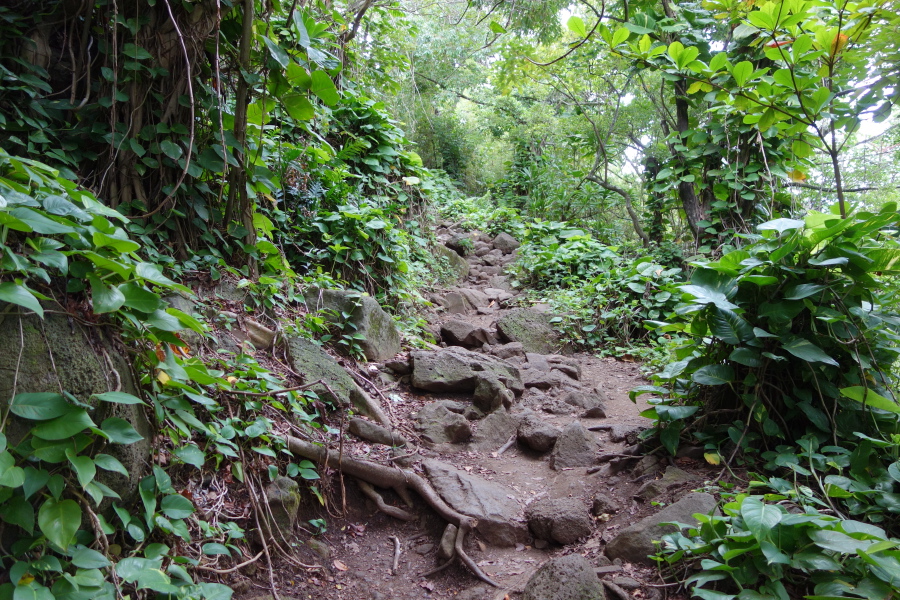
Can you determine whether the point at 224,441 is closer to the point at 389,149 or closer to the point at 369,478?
the point at 369,478

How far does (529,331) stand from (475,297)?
1.60 meters

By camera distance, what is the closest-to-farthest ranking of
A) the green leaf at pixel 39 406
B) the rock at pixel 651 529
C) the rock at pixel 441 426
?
the green leaf at pixel 39 406, the rock at pixel 651 529, the rock at pixel 441 426

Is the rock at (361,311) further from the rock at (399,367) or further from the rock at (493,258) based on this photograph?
the rock at (493,258)

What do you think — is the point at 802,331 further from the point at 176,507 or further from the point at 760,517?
the point at 176,507

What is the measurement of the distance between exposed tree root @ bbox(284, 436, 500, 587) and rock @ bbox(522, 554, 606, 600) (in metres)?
0.46

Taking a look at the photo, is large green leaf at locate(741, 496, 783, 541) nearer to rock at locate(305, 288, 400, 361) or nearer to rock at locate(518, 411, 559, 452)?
rock at locate(518, 411, 559, 452)

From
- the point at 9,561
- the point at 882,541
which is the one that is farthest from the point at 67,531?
the point at 882,541

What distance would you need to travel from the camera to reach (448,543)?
2.81 meters

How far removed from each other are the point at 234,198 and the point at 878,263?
362cm

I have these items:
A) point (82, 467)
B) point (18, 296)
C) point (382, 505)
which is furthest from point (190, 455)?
point (382, 505)

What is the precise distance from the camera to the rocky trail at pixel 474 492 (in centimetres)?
247

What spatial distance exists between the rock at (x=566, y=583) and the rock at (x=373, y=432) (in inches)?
55.4

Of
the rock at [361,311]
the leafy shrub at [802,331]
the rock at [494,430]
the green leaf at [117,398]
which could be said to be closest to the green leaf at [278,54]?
the rock at [361,311]

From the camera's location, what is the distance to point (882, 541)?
5.94 ft
